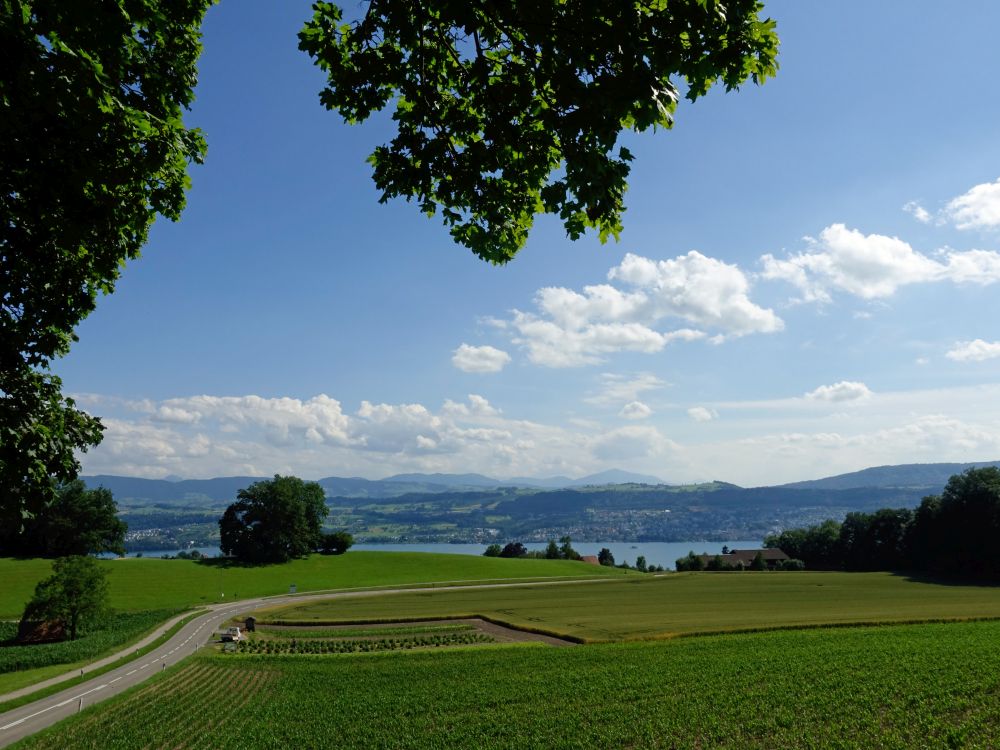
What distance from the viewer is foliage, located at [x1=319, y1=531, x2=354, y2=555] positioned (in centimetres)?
14331

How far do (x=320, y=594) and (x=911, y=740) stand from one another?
93.7 meters

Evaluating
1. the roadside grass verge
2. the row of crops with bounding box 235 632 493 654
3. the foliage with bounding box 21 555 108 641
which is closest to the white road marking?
the roadside grass verge

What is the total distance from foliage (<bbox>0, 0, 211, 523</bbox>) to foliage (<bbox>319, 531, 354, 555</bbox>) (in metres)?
139

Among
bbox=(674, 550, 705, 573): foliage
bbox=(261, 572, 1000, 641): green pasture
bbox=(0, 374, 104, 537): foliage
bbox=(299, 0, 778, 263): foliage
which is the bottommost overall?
bbox=(674, 550, 705, 573): foliage

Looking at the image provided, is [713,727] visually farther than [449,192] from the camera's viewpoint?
Yes

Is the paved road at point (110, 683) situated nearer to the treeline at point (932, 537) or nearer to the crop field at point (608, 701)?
Answer: the crop field at point (608, 701)

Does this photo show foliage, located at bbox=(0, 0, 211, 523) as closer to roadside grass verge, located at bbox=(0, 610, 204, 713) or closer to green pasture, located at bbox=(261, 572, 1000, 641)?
roadside grass verge, located at bbox=(0, 610, 204, 713)

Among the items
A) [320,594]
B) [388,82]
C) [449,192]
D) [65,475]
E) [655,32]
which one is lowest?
[320,594]

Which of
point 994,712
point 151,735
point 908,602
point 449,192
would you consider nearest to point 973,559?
point 908,602

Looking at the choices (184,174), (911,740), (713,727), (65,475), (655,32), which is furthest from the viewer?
(713,727)

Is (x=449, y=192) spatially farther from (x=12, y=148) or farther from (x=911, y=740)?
(x=911, y=740)

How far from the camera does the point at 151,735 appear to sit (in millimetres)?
28000

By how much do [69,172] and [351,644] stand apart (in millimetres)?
52843

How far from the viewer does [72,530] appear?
388 feet
